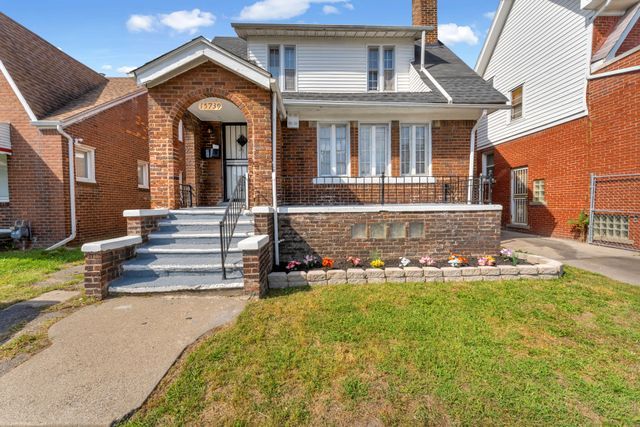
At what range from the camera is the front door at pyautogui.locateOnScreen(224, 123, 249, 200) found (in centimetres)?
864

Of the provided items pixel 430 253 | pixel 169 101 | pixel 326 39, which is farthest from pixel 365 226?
pixel 326 39

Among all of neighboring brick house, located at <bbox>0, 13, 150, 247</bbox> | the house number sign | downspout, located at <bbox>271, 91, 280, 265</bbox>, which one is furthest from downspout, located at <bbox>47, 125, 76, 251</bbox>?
downspout, located at <bbox>271, 91, 280, 265</bbox>

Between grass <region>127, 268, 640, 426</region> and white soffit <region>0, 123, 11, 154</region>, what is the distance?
906 cm

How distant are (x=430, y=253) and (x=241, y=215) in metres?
4.11

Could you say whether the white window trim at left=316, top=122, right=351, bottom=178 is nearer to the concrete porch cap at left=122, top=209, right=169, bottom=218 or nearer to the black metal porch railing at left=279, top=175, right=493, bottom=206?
the black metal porch railing at left=279, top=175, right=493, bottom=206

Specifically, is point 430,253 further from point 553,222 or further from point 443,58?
point 443,58

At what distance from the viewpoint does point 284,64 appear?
9336 mm

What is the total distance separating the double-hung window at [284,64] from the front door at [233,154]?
211 centimetres

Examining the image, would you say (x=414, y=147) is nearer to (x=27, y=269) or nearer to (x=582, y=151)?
(x=582, y=151)

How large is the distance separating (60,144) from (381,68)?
986 centimetres

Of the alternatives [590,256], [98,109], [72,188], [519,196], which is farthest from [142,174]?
[519,196]

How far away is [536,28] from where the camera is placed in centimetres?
1073

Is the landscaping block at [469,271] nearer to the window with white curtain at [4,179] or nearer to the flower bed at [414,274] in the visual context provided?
the flower bed at [414,274]

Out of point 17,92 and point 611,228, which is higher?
point 17,92
